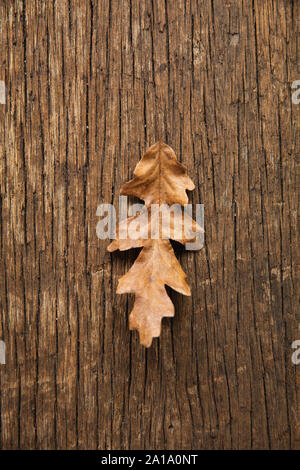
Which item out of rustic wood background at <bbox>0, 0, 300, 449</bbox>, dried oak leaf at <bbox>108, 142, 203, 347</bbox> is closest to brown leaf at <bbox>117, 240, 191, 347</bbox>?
dried oak leaf at <bbox>108, 142, 203, 347</bbox>

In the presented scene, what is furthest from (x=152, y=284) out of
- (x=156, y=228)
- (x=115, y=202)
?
(x=115, y=202)

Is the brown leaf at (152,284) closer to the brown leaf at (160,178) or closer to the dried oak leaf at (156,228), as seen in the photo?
the dried oak leaf at (156,228)

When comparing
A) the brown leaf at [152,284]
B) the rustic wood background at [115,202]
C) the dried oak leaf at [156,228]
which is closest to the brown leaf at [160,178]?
the dried oak leaf at [156,228]

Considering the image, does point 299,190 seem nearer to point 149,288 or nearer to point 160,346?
point 149,288

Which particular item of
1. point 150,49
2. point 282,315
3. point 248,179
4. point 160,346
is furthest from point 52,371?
point 150,49

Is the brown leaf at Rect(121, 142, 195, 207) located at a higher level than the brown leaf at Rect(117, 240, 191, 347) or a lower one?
higher

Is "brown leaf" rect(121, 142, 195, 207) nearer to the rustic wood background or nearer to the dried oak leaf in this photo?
the dried oak leaf
